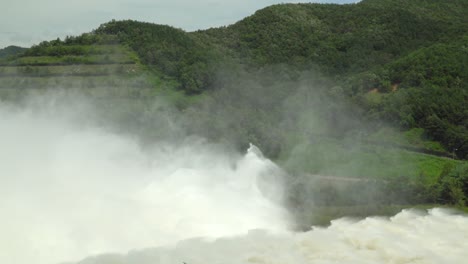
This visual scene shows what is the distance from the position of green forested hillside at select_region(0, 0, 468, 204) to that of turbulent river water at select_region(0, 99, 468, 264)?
1079cm

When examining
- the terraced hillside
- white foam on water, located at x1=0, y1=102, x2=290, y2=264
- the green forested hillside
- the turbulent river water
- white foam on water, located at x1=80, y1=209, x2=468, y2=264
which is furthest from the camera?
the terraced hillside

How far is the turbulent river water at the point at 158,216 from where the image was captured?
106 feet

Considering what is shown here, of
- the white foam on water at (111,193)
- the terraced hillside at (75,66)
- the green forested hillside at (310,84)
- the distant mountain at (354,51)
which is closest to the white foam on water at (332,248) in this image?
the white foam on water at (111,193)

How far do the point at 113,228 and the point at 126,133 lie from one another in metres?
21.6

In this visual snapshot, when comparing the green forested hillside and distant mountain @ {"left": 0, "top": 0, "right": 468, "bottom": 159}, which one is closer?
the green forested hillside

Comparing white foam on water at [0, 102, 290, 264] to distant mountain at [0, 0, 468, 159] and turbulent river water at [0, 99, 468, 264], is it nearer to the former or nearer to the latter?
turbulent river water at [0, 99, 468, 264]

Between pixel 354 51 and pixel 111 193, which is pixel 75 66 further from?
pixel 354 51

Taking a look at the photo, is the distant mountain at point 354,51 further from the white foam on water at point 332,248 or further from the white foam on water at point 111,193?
the white foam on water at point 332,248

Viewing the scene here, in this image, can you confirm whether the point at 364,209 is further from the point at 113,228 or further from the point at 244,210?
the point at 113,228

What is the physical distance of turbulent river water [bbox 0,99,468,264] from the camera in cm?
3238

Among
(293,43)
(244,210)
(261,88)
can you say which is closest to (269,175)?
(244,210)

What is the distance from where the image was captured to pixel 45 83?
72500 mm

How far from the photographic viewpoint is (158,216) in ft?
123

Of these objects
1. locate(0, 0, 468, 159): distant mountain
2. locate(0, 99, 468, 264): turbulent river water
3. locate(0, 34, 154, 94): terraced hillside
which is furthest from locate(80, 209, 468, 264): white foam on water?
locate(0, 34, 154, 94): terraced hillside
